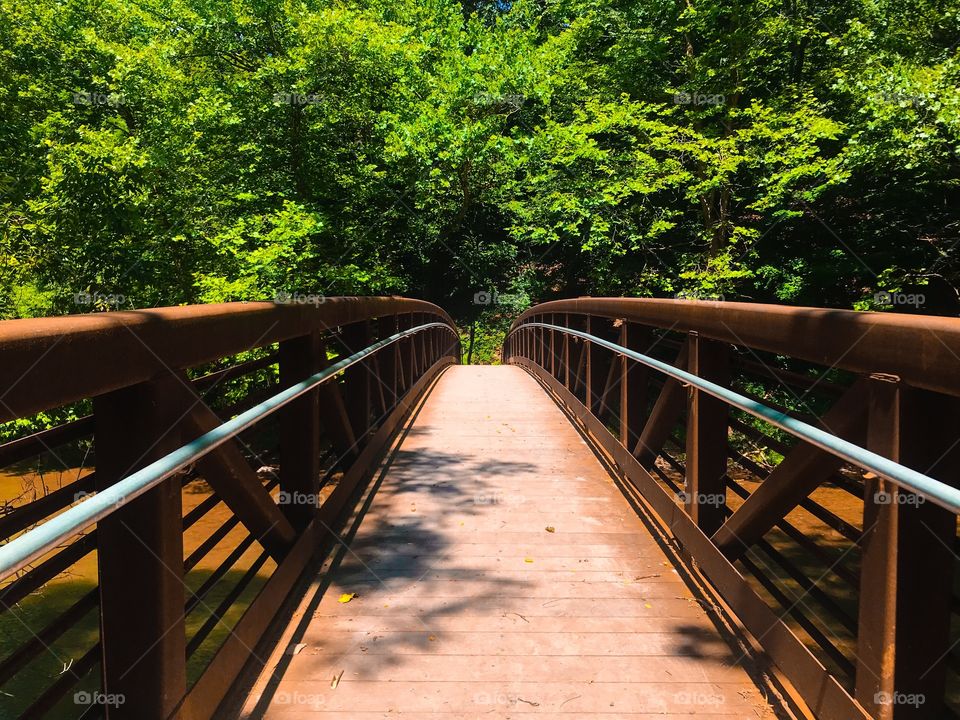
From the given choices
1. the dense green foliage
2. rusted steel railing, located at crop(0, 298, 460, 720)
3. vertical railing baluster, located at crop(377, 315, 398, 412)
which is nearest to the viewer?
rusted steel railing, located at crop(0, 298, 460, 720)

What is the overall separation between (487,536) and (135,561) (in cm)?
252

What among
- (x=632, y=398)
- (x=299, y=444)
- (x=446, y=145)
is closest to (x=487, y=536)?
(x=299, y=444)

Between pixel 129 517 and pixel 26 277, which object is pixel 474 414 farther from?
pixel 26 277

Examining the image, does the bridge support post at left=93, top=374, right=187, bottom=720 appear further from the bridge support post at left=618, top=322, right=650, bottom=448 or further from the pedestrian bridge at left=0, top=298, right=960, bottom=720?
the bridge support post at left=618, top=322, right=650, bottom=448

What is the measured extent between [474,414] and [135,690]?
20.4 feet

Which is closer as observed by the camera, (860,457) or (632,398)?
(860,457)

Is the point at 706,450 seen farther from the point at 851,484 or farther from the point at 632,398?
the point at 632,398

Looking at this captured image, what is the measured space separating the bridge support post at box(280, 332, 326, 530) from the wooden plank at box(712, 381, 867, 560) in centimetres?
204

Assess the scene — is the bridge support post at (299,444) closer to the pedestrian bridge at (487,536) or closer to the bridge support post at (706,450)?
the pedestrian bridge at (487,536)

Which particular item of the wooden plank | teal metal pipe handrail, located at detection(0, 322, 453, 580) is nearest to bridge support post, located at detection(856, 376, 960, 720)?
the wooden plank

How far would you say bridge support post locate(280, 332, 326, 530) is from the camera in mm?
3520

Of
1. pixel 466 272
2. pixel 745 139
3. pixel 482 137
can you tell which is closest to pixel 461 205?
pixel 482 137

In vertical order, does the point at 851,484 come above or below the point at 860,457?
below

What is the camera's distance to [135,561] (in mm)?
1841
